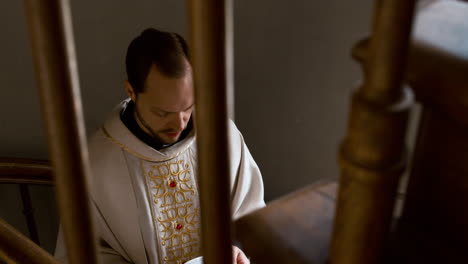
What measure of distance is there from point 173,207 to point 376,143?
1.77 m

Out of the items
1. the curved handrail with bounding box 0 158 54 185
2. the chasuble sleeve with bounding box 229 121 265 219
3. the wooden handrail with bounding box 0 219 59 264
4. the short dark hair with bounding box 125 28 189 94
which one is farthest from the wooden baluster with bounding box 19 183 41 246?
the wooden handrail with bounding box 0 219 59 264

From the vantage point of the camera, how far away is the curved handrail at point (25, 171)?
222 centimetres

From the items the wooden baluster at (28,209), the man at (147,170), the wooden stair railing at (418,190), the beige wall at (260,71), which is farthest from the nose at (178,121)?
the wooden stair railing at (418,190)

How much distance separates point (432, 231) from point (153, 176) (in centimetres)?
165

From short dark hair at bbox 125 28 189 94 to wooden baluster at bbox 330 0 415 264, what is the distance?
1525 millimetres

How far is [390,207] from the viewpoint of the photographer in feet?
1.19

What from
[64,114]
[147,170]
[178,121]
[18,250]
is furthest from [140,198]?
[64,114]

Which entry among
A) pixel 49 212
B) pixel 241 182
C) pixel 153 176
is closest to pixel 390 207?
pixel 153 176

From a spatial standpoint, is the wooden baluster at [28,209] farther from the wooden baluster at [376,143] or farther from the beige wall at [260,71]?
the wooden baluster at [376,143]

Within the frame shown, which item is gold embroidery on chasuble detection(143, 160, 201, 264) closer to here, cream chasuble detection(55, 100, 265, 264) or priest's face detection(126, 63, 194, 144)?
cream chasuble detection(55, 100, 265, 264)

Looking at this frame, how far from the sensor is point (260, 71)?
2502mm

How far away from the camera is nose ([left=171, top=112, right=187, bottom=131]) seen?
6.29 ft

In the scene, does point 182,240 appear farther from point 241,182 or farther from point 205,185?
point 205,185

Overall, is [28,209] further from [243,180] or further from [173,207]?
[243,180]
